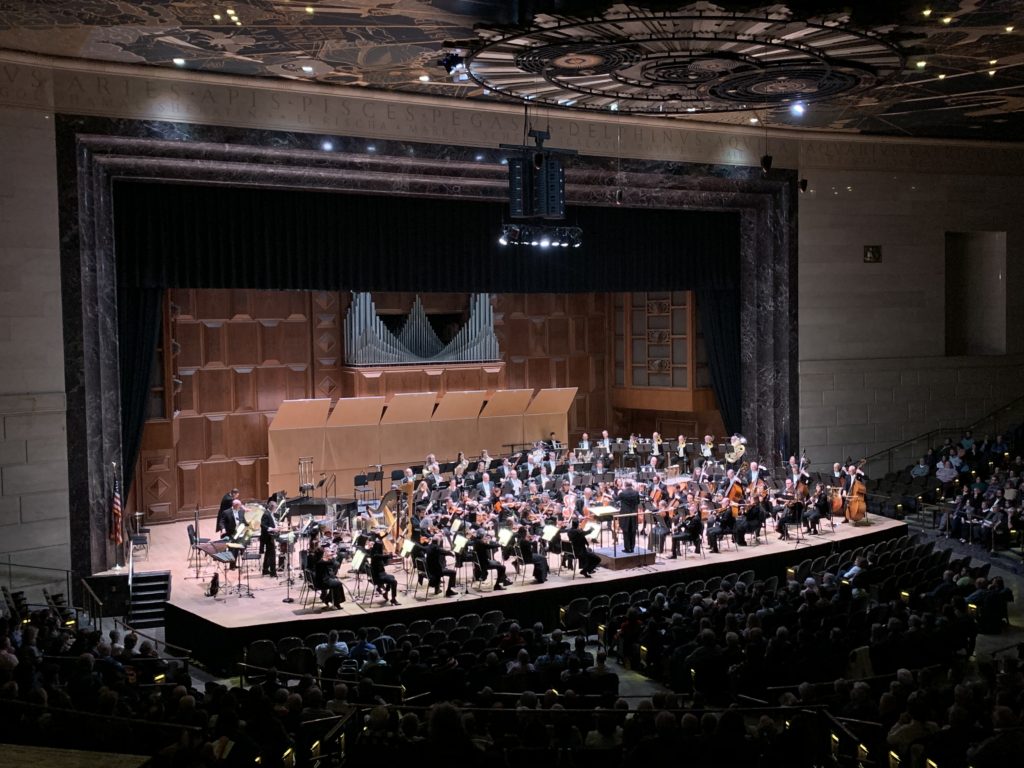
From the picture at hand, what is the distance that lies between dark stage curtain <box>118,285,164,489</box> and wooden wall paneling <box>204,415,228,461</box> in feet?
13.7

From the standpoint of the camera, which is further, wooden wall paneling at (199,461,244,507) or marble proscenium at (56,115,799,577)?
wooden wall paneling at (199,461,244,507)

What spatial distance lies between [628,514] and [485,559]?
9.83 ft

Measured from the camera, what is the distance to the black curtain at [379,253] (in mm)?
18547

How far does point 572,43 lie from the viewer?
12250mm

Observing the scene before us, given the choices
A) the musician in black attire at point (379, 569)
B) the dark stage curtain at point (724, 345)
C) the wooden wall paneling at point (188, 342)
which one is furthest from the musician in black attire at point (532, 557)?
the dark stage curtain at point (724, 345)

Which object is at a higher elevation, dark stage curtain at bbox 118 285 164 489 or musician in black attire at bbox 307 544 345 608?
dark stage curtain at bbox 118 285 164 489

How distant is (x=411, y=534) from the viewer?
1684 centimetres

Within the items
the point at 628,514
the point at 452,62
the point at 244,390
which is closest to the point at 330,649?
the point at 628,514

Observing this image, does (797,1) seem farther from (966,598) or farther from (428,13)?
(966,598)

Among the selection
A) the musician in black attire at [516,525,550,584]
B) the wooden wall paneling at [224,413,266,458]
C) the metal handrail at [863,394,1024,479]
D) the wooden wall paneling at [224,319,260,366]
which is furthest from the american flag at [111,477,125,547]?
the metal handrail at [863,394,1024,479]

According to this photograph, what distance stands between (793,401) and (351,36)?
13916 millimetres

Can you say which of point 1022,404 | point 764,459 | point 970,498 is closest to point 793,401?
point 764,459

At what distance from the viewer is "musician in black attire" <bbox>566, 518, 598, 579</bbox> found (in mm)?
17078

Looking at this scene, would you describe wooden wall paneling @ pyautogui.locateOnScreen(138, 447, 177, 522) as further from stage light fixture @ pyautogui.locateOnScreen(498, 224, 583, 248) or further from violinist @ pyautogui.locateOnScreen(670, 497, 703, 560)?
violinist @ pyautogui.locateOnScreen(670, 497, 703, 560)
